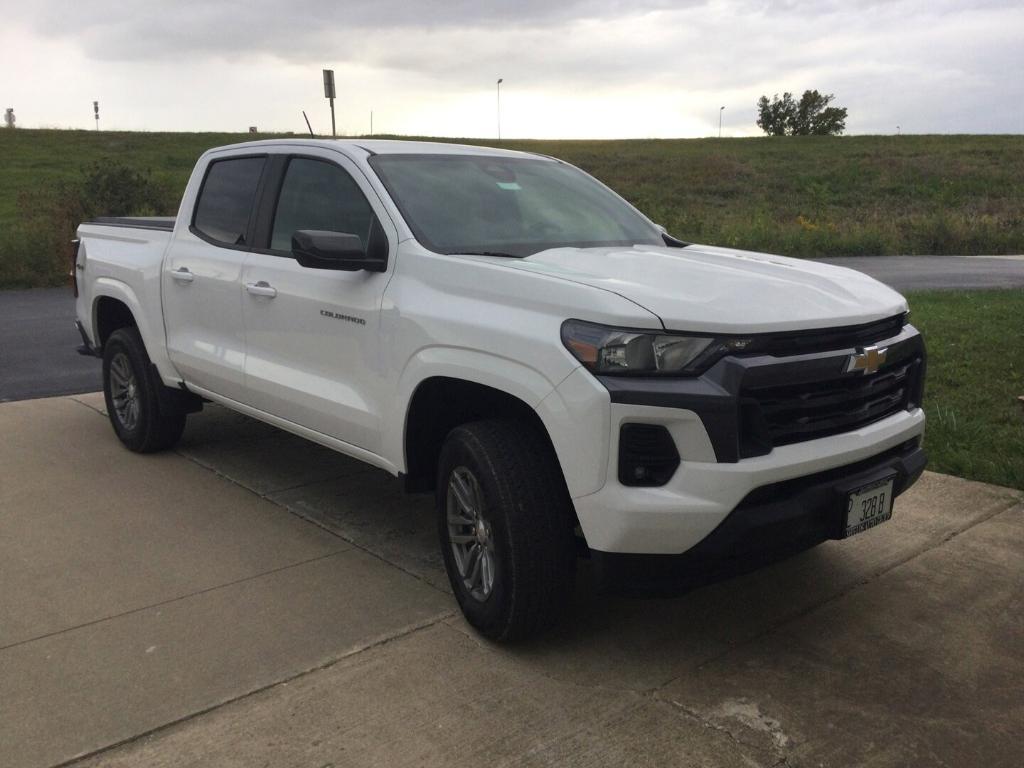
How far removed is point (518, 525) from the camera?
338 cm

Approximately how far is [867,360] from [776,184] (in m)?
37.9

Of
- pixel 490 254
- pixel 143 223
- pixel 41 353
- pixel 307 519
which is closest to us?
pixel 490 254

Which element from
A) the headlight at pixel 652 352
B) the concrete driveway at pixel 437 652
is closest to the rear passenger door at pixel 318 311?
the concrete driveway at pixel 437 652

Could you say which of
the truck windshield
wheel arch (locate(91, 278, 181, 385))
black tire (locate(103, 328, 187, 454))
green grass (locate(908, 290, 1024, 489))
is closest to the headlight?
the truck windshield

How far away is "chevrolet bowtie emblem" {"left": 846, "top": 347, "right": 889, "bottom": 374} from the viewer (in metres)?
3.42

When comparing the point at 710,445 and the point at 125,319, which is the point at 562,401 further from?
the point at 125,319

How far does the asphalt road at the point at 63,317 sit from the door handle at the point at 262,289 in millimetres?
4075

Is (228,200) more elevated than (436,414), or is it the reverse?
(228,200)

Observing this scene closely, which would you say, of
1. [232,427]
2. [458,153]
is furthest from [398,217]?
[232,427]

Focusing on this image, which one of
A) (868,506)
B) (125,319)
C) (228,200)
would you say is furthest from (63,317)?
(868,506)

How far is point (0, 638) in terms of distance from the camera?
3.78 metres

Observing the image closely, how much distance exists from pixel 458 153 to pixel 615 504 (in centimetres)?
233

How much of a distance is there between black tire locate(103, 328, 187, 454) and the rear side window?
999mm

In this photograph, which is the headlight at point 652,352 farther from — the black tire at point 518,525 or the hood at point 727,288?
the black tire at point 518,525
